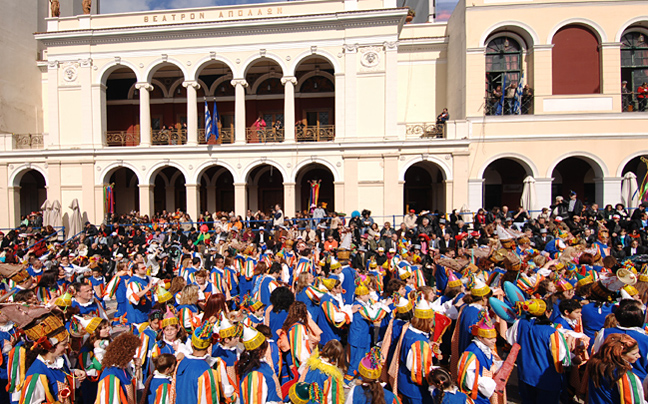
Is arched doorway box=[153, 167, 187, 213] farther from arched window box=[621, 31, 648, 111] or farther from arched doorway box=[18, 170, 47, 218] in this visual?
arched window box=[621, 31, 648, 111]

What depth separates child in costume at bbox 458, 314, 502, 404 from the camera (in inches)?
141

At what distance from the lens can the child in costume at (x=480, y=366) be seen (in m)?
3.59

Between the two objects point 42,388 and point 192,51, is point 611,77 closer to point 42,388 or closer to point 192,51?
point 192,51

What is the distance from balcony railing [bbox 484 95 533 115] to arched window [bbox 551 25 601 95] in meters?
1.63

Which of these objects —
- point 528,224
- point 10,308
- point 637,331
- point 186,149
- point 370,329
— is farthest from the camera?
point 186,149

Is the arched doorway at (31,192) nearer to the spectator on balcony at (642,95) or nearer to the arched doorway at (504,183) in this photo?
the arched doorway at (504,183)

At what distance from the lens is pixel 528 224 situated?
12648 mm

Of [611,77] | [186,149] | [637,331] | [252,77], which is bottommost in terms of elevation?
[637,331]

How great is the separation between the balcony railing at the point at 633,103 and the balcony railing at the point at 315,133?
1402 centimetres

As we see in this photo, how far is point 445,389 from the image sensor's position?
3.48m

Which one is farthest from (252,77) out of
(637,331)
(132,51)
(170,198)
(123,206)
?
(637,331)

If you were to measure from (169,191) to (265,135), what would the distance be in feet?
24.4

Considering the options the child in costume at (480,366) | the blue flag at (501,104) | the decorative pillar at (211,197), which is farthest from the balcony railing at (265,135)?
the child in costume at (480,366)

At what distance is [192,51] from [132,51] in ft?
10.3
